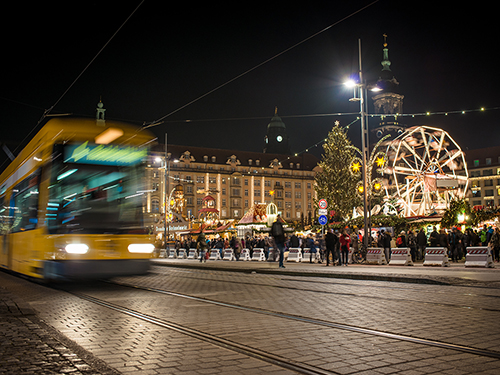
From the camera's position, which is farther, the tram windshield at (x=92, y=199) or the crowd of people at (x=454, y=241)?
the crowd of people at (x=454, y=241)

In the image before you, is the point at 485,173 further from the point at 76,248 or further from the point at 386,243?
the point at 76,248

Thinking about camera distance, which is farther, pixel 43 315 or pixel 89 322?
pixel 43 315

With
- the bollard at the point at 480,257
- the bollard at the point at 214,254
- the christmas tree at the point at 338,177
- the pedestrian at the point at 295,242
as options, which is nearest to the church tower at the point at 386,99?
the christmas tree at the point at 338,177

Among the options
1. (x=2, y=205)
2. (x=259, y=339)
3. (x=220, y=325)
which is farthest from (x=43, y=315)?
(x=2, y=205)

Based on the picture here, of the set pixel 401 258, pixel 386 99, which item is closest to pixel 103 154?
pixel 401 258

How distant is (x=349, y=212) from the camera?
6450cm

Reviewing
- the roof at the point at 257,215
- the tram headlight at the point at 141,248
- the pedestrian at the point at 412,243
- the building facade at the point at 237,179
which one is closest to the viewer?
the tram headlight at the point at 141,248

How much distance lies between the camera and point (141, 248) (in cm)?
1327

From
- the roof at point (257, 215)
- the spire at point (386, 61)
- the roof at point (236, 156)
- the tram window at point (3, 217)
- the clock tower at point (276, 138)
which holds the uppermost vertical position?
the spire at point (386, 61)

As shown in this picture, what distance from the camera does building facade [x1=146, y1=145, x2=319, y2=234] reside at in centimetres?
10906

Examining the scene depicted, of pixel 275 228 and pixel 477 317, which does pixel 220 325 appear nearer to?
pixel 477 317

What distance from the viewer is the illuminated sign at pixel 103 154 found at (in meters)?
12.6

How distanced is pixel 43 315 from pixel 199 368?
4684mm

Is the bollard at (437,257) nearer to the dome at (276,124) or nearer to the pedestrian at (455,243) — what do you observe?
the pedestrian at (455,243)
